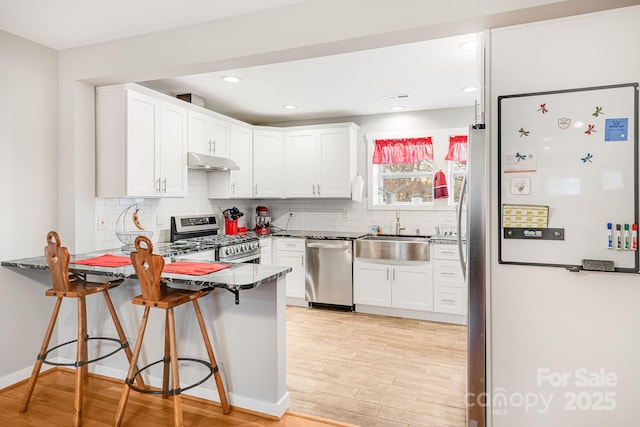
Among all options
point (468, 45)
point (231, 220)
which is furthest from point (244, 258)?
point (468, 45)

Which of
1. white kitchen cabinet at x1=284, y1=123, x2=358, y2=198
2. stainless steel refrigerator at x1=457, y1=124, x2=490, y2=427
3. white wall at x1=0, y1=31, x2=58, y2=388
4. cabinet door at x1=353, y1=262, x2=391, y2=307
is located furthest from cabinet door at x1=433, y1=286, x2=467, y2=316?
white wall at x1=0, y1=31, x2=58, y2=388

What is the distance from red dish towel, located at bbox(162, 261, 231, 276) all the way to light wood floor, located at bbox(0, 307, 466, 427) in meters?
0.88

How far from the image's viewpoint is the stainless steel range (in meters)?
3.69

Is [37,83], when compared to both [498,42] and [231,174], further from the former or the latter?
[498,42]

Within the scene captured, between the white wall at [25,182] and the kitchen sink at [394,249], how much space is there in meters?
2.99

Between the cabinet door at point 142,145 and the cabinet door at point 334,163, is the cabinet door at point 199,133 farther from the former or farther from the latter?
the cabinet door at point 334,163

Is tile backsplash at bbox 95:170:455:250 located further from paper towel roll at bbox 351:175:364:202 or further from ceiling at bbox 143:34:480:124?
ceiling at bbox 143:34:480:124

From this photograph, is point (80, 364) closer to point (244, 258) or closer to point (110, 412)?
point (110, 412)

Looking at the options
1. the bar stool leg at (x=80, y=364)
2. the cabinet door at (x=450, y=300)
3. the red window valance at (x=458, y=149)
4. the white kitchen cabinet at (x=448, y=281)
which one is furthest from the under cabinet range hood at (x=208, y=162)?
the cabinet door at (x=450, y=300)

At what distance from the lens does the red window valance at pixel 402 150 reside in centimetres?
476

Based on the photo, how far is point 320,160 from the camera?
194 inches

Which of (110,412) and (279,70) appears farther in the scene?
(279,70)

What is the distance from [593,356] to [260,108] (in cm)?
405

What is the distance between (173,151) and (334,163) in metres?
2.02
